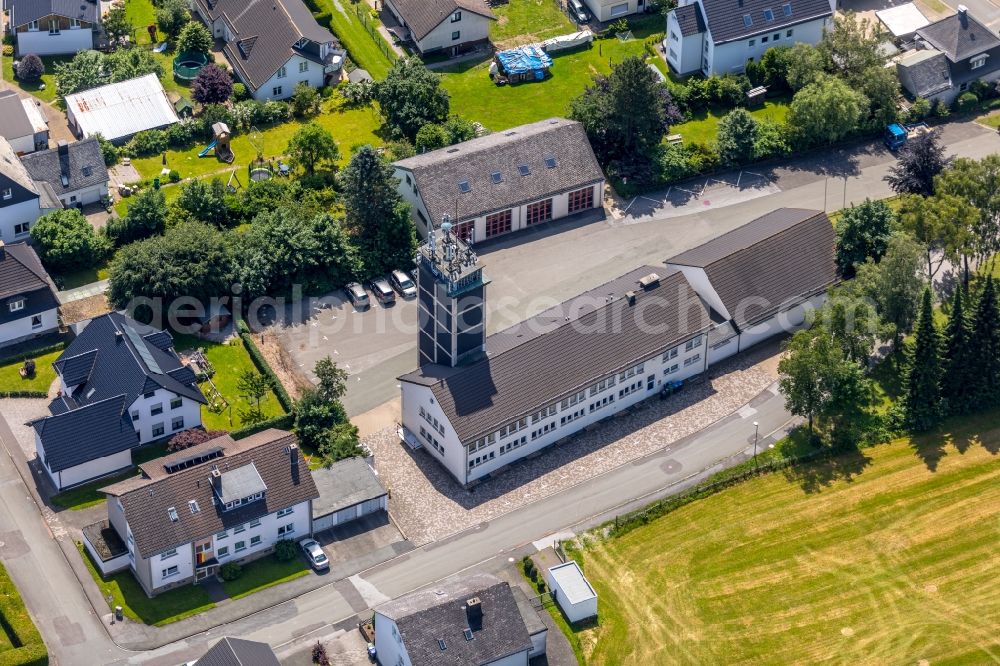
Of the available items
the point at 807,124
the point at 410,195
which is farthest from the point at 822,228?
the point at 410,195

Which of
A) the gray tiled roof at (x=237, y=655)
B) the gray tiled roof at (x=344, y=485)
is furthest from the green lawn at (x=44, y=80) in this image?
the gray tiled roof at (x=237, y=655)

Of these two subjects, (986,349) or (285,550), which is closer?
(285,550)

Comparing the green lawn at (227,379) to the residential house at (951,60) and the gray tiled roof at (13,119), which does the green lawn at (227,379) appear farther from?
the residential house at (951,60)

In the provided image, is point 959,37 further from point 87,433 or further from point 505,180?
point 87,433

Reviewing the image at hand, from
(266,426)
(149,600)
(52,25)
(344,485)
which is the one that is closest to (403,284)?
(266,426)

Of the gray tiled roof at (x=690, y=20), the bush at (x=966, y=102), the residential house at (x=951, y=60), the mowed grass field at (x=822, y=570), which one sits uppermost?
the gray tiled roof at (x=690, y=20)

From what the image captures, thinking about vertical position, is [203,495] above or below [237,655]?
above
